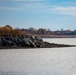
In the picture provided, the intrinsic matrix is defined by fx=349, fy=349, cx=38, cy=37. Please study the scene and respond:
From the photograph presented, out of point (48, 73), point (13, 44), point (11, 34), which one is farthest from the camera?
point (11, 34)

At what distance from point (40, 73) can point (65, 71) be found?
1.36 metres

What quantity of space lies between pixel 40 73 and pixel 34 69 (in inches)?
60.8

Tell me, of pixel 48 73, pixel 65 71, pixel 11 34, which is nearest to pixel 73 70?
pixel 65 71

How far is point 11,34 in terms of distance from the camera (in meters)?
45.8

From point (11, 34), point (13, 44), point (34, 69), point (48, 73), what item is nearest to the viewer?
point (48, 73)

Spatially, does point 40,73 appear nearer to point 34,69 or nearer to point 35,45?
point 34,69

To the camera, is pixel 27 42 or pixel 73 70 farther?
pixel 27 42

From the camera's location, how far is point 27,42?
1489 inches

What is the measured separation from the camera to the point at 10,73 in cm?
1578

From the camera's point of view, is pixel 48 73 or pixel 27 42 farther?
pixel 27 42

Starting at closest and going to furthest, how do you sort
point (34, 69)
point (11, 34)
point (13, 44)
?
1. point (34, 69)
2. point (13, 44)
3. point (11, 34)

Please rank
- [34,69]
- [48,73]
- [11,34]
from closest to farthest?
[48,73] → [34,69] → [11,34]

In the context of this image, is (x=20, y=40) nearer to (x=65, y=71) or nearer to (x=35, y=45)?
(x=35, y=45)

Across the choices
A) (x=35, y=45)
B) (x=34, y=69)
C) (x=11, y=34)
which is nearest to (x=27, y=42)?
(x=35, y=45)
